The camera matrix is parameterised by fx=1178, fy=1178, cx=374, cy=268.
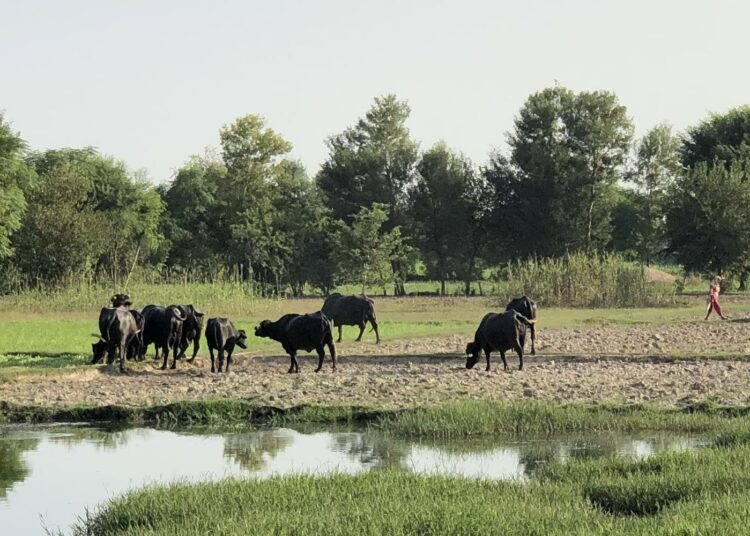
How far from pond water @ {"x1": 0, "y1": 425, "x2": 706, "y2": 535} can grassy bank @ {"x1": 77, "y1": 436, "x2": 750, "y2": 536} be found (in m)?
1.08

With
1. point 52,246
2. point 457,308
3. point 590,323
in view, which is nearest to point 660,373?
point 590,323

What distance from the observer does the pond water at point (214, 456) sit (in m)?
12.4

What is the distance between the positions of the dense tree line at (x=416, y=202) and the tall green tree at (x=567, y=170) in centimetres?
8

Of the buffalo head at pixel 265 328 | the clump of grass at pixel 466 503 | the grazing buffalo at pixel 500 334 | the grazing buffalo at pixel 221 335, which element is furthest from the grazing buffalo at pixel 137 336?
the clump of grass at pixel 466 503

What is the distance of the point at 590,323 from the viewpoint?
35.3m

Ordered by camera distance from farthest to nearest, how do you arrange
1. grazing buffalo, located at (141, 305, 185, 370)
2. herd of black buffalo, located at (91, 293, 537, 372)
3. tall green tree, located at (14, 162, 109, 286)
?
1. tall green tree, located at (14, 162, 109, 286)
2. grazing buffalo, located at (141, 305, 185, 370)
3. herd of black buffalo, located at (91, 293, 537, 372)

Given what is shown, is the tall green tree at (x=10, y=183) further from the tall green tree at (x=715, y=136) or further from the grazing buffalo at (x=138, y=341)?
the tall green tree at (x=715, y=136)

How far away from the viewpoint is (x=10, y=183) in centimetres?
4866

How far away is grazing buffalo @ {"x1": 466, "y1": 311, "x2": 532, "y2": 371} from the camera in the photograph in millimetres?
20594

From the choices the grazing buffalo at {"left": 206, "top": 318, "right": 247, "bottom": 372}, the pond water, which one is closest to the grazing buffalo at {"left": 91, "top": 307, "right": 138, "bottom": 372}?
the grazing buffalo at {"left": 206, "top": 318, "right": 247, "bottom": 372}

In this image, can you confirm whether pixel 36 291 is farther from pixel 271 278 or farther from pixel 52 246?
pixel 271 278

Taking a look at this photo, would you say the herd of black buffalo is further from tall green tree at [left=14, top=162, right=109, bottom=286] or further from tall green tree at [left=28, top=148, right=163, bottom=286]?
tall green tree at [left=28, top=148, right=163, bottom=286]

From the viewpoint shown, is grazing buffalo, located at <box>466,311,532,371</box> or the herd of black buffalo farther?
the herd of black buffalo

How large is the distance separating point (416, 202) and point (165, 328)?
47230mm
